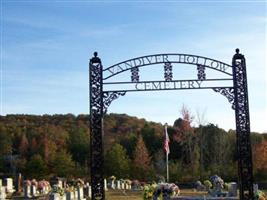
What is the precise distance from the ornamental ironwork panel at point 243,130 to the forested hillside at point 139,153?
3377 cm

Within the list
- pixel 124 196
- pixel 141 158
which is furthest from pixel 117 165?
pixel 124 196

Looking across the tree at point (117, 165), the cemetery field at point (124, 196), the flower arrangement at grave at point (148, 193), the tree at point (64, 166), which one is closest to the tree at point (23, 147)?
the tree at point (64, 166)

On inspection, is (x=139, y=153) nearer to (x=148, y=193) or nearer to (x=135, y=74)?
(x=148, y=193)

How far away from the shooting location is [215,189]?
31109 millimetres

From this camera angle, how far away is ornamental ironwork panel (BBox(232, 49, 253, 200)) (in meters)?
14.3

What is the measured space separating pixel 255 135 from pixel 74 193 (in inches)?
1570

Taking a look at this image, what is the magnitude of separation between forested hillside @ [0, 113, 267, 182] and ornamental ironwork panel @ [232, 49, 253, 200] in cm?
3377

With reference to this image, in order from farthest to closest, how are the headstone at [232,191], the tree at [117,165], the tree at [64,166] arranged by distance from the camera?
the tree at [64,166], the tree at [117,165], the headstone at [232,191]

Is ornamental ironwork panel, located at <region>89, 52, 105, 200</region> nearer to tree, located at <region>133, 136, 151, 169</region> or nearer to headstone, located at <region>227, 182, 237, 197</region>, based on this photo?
headstone, located at <region>227, 182, 237, 197</region>

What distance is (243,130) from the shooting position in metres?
14.4

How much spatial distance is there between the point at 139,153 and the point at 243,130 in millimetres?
42706

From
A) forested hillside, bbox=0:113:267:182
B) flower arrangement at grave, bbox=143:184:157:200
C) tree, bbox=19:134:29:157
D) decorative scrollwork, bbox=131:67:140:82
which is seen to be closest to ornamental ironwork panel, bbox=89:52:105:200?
decorative scrollwork, bbox=131:67:140:82

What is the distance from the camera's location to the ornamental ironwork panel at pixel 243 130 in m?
14.3

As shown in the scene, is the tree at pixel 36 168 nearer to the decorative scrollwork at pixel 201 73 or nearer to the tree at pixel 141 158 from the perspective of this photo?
the tree at pixel 141 158
